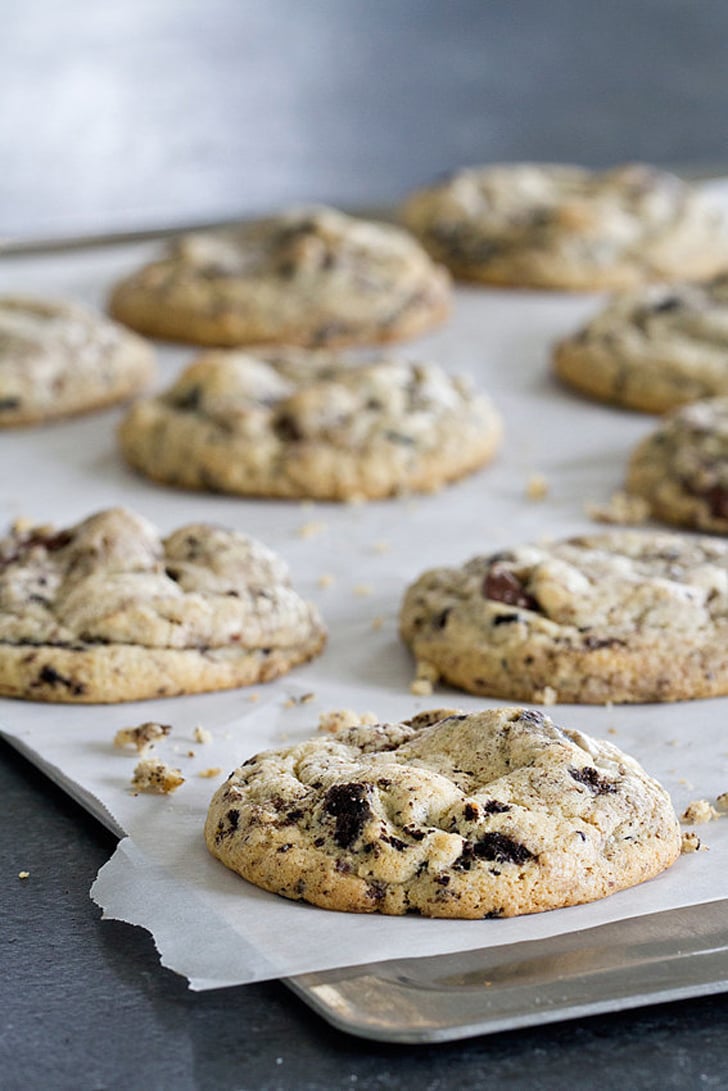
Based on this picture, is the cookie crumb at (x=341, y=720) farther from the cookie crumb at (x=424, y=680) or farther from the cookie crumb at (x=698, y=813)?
the cookie crumb at (x=698, y=813)

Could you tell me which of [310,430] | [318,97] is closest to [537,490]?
[310,430]

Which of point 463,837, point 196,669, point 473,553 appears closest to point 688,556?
point 473,553

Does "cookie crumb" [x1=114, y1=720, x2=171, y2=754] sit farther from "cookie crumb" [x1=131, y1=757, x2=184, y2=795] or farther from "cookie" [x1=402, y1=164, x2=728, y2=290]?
"cookie" [x1=402, y1=164, x2=728, y2=290]

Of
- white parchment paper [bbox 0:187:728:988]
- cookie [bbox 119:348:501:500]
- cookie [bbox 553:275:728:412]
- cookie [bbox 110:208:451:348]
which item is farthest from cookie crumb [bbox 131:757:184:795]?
cookie [bbox 110:208:451:348]

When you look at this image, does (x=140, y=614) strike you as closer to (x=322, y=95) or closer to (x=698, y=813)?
(x=698, y=813)

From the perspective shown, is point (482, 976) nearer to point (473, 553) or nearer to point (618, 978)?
point (618, 978)
